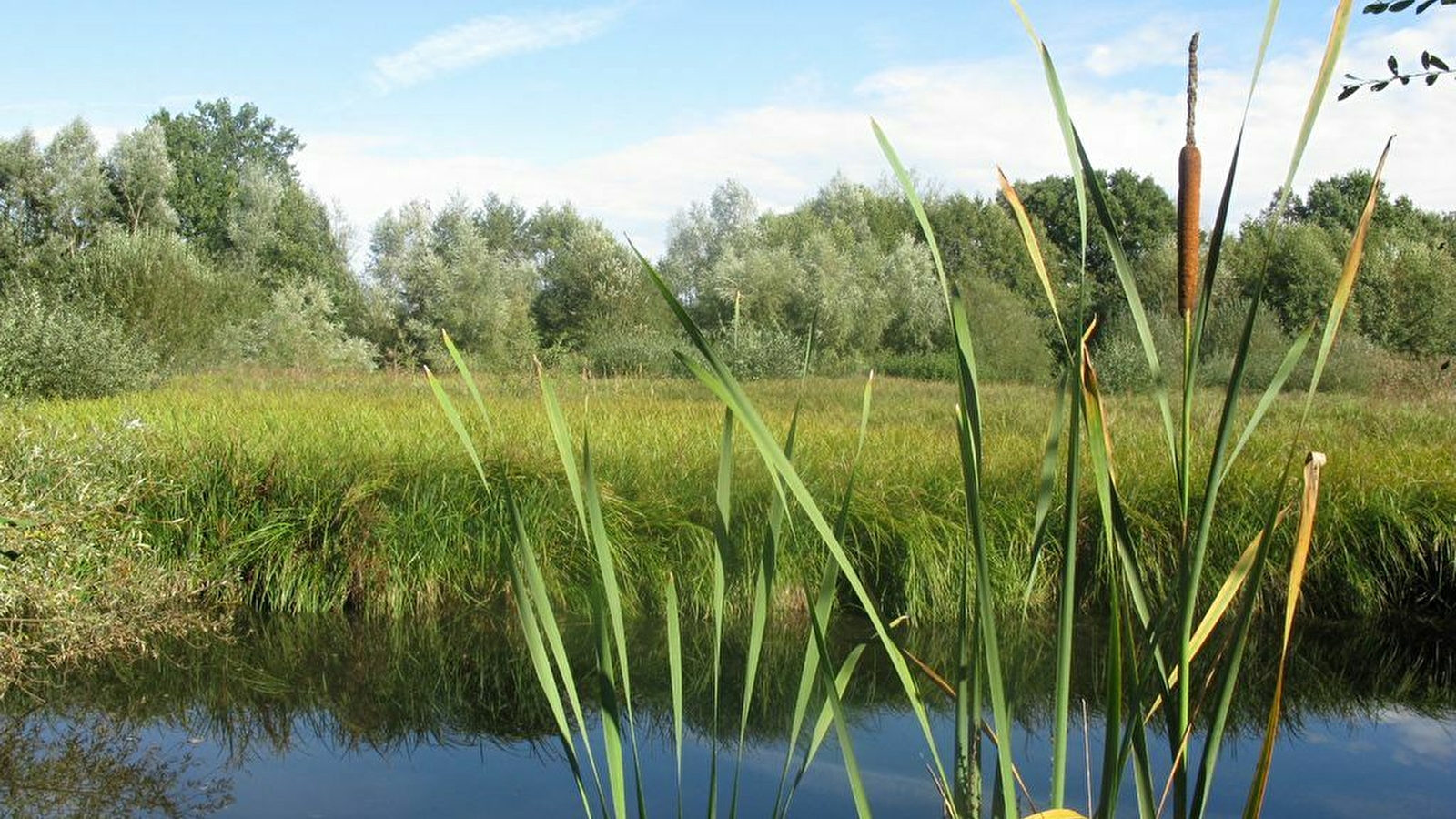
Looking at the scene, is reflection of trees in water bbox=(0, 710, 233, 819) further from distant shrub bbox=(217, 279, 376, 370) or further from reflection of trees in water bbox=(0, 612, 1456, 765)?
distant shrub bbox=(217, 279, 376, 370)

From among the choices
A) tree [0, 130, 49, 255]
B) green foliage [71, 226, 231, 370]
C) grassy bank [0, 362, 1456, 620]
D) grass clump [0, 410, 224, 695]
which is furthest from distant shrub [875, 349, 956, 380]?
tree [0, 130, 49, 255]

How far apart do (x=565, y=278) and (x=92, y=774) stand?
23.4m

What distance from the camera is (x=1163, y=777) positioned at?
3406 mm

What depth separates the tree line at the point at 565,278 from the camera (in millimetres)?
14391

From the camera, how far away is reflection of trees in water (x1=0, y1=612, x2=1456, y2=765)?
411 cm

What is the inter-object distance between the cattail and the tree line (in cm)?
1087

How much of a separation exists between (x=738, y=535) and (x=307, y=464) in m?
2.13

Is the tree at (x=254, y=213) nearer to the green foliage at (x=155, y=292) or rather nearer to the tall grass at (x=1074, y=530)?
the green foliage at (x=155, y=292)

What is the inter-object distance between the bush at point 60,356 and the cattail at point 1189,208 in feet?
37.4

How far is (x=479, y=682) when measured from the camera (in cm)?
452

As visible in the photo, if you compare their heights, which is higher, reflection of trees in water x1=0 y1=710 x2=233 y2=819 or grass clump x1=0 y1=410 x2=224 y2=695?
grass clump x1=0 y1=410 x2=224 y2=695

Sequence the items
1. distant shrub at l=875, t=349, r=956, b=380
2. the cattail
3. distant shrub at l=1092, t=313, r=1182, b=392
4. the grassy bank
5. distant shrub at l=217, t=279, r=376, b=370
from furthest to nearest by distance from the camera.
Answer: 1. distant shrub at l=217, t=279, r=376, b=370
2. distant shrub at l=875, t=349, r=956, b=380
3. distant shrub at l=1092, t=313, r=1182, b=392
4. the grassy bank
5. the cattail

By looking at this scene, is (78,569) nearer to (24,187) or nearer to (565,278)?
(565,278)

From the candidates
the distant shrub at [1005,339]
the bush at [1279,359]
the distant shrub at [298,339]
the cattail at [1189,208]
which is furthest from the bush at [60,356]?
the bush at [1279,359]
